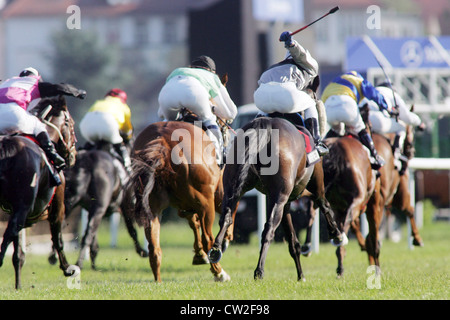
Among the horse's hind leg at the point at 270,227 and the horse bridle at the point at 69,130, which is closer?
the horse's hind leg at the point at 270,227

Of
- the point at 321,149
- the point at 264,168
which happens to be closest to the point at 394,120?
the point at 321,149

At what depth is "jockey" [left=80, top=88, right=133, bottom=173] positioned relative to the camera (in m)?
10.9

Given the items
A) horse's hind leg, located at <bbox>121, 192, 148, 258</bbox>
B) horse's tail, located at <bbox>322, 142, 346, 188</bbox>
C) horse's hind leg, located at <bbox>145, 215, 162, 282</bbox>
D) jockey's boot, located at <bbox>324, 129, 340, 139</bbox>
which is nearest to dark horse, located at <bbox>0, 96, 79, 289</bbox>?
horse's hind leg, located at <bbox>121, 192, 148, 258</bbox>

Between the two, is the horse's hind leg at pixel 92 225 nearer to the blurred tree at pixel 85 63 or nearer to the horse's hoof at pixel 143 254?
the horse's hoof at pixel 143 254

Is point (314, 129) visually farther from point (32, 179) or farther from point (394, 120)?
point (394, 120)

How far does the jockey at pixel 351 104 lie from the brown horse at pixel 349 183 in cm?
14

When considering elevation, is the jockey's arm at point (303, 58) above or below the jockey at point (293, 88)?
above

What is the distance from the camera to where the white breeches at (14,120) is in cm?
759

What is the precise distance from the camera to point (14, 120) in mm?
7598

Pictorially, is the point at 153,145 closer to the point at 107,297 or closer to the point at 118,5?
the point at 107,297

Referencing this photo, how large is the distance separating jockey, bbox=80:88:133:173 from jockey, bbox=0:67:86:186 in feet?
9.04

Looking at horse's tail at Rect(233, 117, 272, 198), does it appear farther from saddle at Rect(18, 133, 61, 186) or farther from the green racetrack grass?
saddle at Rect(18, 133, 61, 186)

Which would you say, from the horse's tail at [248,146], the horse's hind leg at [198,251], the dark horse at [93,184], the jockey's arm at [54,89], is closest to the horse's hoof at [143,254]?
the dark horse at [93,184]

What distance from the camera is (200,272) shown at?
10852 mm
